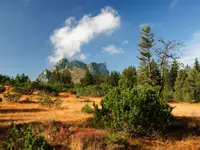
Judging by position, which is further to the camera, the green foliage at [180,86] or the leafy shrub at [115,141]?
the green foliage at [180,86]

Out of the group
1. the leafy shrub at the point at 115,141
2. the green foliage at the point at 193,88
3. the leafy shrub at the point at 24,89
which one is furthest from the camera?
the leafy shrub at the point at 24,89

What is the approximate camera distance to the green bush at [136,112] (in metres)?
12.3

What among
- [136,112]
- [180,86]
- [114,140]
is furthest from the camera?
[180,86]

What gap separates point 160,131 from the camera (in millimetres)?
13023

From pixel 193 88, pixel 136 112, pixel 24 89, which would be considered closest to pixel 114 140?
pixel 136 112

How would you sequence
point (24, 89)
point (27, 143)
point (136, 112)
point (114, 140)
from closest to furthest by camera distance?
1. point (27, 143)
2. point (114, 140)
3. point (136, 112)
4. point (24, 89)

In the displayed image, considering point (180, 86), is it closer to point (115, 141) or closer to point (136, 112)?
point (136, 112)

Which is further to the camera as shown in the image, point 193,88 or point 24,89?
point 193,88

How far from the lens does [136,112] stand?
1208cm

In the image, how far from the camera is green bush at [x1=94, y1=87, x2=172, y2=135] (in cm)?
1233

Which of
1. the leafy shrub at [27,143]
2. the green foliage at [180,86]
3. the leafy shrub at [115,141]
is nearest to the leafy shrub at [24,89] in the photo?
the green foliage at [180,86]

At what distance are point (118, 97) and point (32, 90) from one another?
3650cm

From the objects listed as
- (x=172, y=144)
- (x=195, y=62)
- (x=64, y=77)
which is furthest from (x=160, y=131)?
(x=64, y=77)

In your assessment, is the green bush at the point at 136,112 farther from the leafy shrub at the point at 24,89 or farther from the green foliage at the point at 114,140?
the leafy shrub at the point at 24,89
